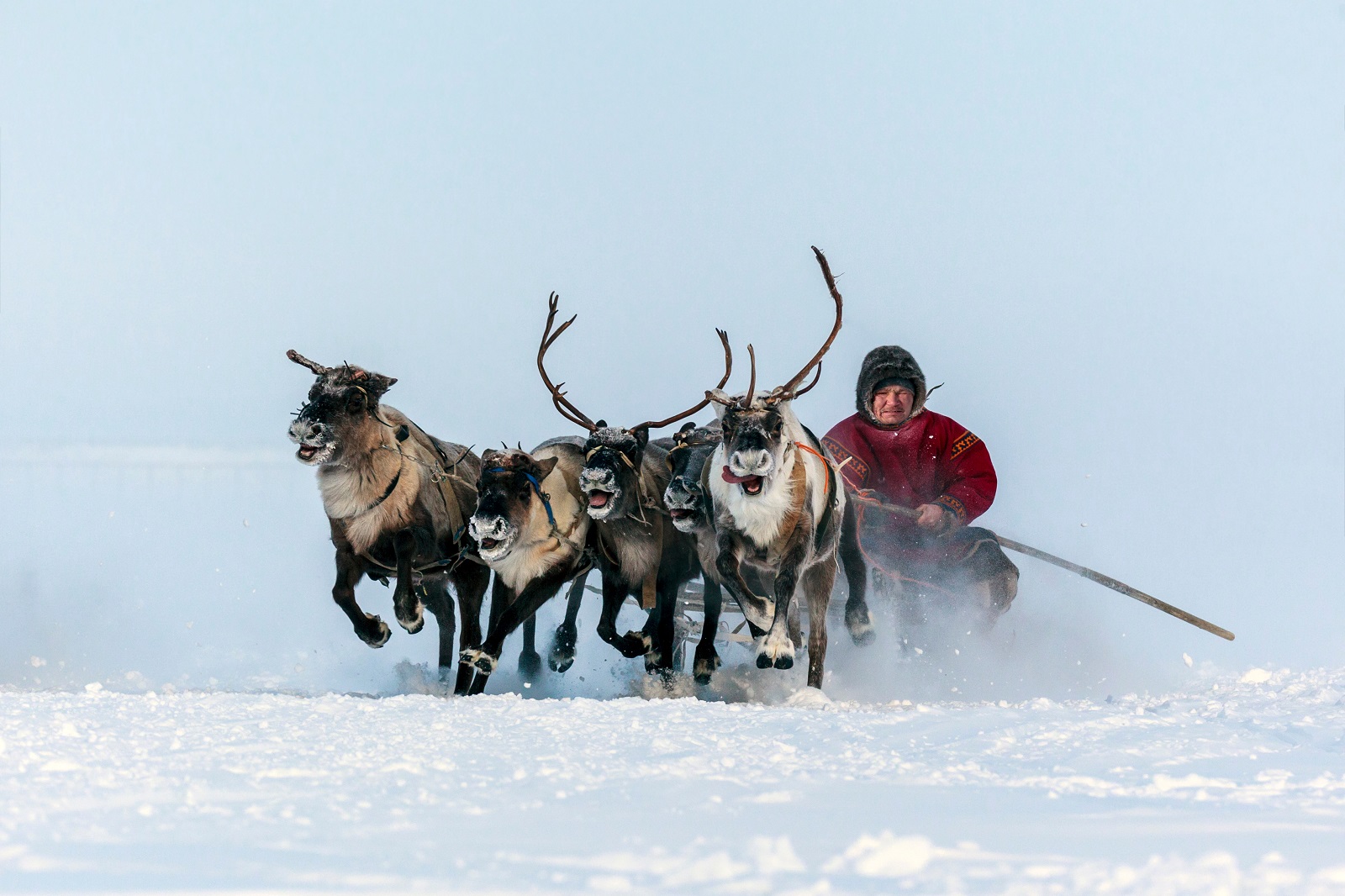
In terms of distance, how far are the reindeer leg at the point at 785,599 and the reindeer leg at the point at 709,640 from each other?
49 centimetres

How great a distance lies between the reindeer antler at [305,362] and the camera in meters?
7.69

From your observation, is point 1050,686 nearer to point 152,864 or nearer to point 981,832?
point 981,832

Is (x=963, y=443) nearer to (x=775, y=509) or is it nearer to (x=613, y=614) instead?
(x=775, y=509)

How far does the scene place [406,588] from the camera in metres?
7.55

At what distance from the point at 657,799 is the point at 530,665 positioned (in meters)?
5.26

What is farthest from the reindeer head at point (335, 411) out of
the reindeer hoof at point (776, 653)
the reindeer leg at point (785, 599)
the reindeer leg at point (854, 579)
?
the reindeer leg at point (854, 579)

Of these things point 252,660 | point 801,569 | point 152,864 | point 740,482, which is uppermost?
point 740,482

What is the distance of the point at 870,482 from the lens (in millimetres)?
9156

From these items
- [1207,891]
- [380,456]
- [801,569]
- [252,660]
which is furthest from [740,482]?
[252,660]

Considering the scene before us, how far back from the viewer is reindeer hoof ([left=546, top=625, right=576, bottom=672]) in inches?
338

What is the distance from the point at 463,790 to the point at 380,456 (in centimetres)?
398

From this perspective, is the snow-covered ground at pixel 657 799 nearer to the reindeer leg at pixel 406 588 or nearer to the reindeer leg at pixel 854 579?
the reindeer leg at pixel 406 588

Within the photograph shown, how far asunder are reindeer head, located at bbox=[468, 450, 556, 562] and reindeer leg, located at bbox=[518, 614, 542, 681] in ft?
5.96

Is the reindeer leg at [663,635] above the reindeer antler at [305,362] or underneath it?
underneath
